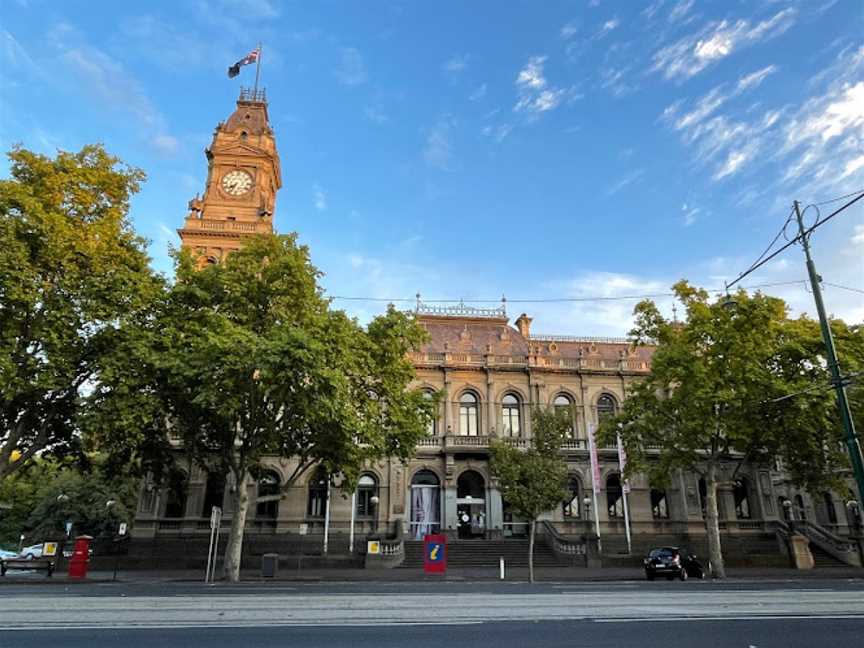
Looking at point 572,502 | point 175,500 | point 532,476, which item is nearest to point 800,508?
point 572,502

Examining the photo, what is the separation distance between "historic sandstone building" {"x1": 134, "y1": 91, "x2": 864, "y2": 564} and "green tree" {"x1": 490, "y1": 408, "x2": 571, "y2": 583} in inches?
149

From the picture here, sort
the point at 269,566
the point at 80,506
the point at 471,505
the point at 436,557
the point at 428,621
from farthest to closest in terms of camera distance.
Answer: the point at 80,506 → the point at 471,505 → the point at 436,557 → the point at 269,566 → the point at 428,621

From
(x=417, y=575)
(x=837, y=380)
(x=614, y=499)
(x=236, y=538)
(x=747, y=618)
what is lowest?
(x=417, y=575)

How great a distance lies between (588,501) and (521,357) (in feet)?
32.3

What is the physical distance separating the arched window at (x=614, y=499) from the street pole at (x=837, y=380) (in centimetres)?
2185

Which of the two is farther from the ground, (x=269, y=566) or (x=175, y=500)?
(x=175, y=500)

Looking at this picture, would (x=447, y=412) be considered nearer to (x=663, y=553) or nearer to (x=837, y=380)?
(x=663, y=553)

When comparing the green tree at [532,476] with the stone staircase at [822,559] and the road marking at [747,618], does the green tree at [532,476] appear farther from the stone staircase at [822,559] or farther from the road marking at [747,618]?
the stone staircase at [822,559]

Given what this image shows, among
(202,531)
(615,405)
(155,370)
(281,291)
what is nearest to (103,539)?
(202,531)

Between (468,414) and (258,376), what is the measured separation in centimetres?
1778

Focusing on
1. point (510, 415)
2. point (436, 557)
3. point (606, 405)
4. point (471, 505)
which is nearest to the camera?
point (436, 557)

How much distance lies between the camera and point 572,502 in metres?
33.1

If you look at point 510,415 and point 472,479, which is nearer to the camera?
point 472,479

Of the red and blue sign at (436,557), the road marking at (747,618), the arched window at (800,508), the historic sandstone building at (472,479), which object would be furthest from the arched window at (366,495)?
the arched window at (800,508)
